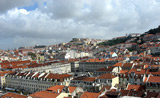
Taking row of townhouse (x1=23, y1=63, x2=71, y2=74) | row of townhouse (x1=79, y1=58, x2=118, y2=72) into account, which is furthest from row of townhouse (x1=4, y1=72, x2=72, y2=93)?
row of townhouse (x1=79, y1=58, x2=118, y2=72)

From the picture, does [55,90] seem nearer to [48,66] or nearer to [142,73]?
[142,73]

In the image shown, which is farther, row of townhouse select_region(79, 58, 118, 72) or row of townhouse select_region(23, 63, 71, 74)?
row of townhouse select_region(79, 58, 118, 72)

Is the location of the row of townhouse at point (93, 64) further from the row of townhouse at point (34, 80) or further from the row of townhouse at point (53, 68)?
the row of townhouse at point (34, 80)

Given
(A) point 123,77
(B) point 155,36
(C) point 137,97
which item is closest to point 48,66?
(A) point 123,77

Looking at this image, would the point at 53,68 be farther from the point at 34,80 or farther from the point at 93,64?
the point at 34,80

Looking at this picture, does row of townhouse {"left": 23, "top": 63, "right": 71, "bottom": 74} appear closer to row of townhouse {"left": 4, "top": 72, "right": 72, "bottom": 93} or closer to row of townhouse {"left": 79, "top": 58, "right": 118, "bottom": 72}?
row of townhouse {"left": 79, "top": 58, "right": 118, "bottom": 72}

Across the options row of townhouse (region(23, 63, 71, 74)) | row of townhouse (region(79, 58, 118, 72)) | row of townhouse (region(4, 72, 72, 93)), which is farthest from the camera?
row of townhouse (region(79, 58, 118, 72))

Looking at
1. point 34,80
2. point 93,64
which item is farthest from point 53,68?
point 34,80

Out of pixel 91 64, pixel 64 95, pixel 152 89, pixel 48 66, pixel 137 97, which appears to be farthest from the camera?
pixel 91 64
